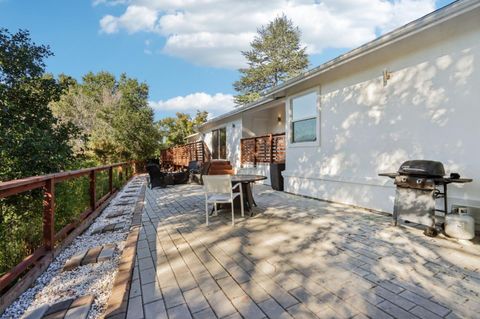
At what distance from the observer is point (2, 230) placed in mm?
3131

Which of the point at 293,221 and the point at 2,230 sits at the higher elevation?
the point at 2,230

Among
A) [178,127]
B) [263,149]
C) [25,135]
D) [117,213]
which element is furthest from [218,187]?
[178,127]

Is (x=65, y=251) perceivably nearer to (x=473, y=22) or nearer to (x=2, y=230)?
(x=2, y=230)

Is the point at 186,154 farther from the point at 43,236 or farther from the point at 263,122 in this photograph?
the point at 43,236

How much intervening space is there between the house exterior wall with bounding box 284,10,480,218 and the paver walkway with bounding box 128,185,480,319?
1.11 m

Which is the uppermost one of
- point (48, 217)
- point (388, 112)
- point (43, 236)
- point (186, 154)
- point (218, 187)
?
point (388, 112)

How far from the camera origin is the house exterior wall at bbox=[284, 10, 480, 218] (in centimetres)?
364

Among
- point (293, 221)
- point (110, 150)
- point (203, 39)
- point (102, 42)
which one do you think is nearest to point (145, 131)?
point (110, 150)

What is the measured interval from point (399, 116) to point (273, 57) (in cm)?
2208

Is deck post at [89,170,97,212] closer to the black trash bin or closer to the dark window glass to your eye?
the black trash bin

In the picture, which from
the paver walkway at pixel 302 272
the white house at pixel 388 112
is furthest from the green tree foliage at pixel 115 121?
the paver walkway at pixel 302 272

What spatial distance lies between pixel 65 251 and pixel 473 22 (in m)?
6.37

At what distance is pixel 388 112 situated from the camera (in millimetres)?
4676

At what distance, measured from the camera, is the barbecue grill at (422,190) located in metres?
3.41
